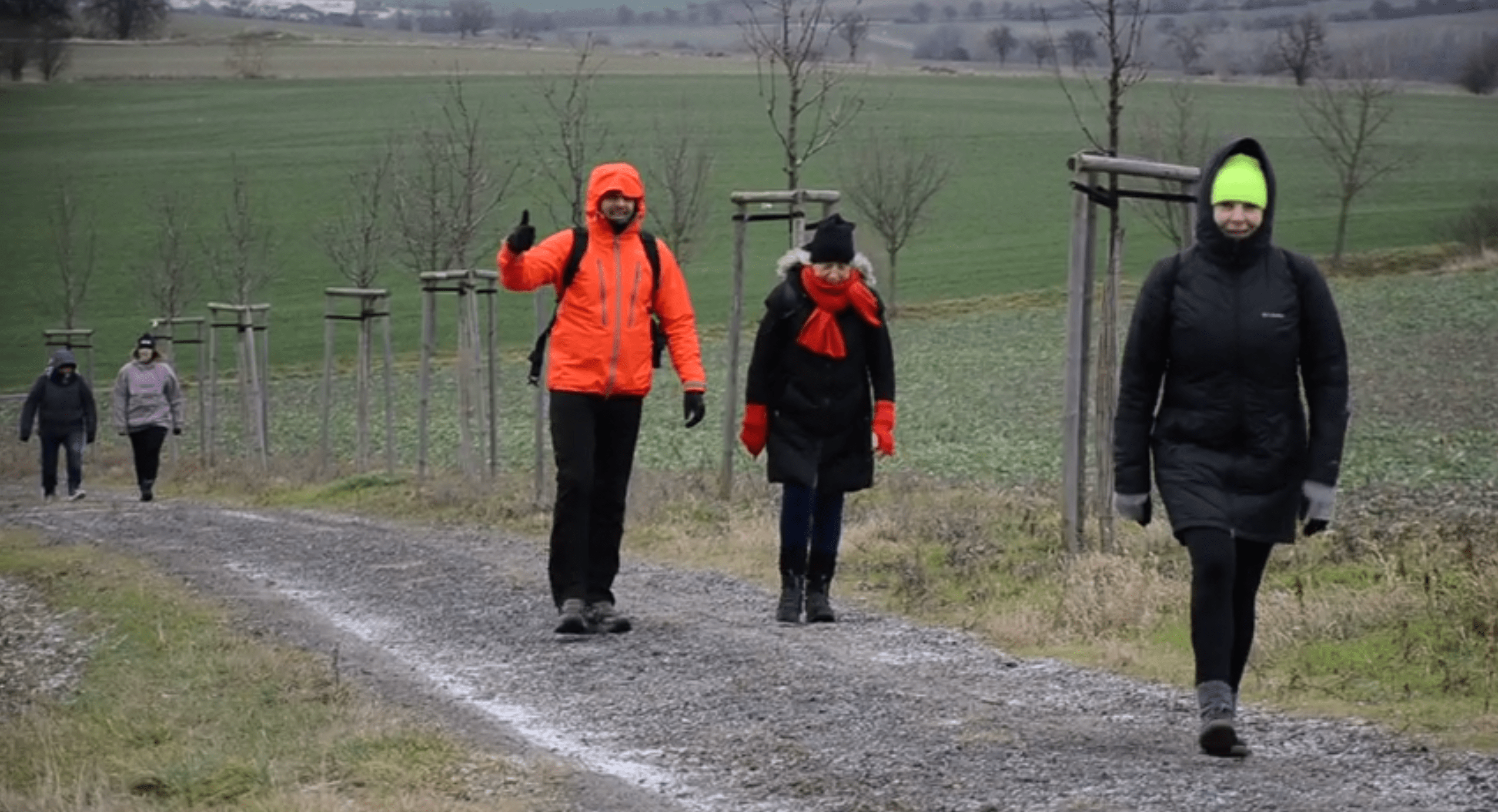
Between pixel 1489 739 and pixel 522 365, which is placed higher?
pixel 1489 739

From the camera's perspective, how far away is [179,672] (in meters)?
10.4

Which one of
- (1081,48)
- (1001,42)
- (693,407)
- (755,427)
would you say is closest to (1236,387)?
(755,427)

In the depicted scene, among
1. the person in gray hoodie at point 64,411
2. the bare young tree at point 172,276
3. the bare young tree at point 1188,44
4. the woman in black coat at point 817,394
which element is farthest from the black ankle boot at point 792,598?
the bare young tree at point 1188,44

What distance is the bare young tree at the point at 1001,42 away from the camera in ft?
420

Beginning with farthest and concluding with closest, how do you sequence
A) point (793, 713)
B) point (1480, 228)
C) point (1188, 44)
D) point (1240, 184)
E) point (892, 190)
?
point (1188, 44)
point (892, 190)
point (1480, 228)
point (793, 713)
point (1240, 184)

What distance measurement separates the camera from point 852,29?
26.4 meters

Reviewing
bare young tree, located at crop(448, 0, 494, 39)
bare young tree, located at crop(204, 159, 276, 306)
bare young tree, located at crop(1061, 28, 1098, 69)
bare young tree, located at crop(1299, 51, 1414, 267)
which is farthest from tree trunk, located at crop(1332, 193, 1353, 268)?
bare young tree, located at crop(448, 0, 494, 39)

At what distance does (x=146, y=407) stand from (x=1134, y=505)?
19914mm

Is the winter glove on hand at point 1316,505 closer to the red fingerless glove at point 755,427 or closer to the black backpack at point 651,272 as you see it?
the red fingerless glove at point 755,427

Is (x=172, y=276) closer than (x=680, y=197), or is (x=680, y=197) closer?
(x=172, y=276)

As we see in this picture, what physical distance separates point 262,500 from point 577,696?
17778 mm

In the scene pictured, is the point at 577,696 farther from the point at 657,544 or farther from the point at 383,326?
the point at 383,326

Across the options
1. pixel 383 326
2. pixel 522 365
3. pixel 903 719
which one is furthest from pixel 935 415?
pixel 903 719

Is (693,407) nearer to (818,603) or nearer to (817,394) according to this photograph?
(817,394)
